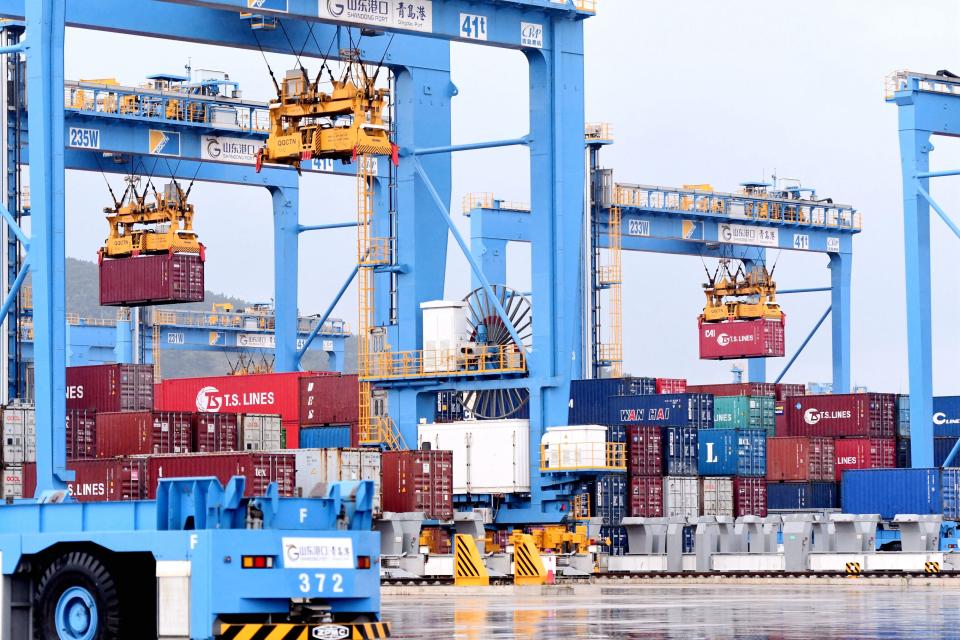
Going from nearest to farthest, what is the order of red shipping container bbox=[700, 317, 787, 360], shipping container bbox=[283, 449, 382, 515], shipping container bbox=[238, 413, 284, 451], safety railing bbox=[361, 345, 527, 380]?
shipping container bbox=[283, 449, 382, 515]
shipping container bbox=[238, 413, 284, 451]
safety railing bbox=[361, 345, 527, 380]
red shipping container bbox=[700, 317, 787, 360]

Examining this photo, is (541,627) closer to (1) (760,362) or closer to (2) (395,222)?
(2) (395,222)

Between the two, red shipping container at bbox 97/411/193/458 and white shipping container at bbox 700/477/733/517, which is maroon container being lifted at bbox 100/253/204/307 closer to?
red shipping container at bbox 97/411/193/458

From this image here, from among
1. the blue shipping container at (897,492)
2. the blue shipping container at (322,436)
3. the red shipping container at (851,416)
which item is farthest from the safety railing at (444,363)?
the red shipping container at (851,416)

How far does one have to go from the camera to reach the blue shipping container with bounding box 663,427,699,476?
48812 millimetres

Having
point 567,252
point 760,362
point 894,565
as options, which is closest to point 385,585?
point 567,252

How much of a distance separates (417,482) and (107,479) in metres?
6.92

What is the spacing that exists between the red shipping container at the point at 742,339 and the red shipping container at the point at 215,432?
3637cm

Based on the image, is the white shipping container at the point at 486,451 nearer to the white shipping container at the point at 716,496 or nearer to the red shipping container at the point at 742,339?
the white shipping container at the point at 716,496

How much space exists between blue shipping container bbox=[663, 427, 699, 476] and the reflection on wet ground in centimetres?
842

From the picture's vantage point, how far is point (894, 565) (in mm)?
44219

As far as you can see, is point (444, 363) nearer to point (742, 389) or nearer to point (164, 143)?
point (164, 143)

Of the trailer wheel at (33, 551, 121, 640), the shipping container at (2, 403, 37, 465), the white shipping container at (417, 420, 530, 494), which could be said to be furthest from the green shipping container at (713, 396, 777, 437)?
the trailer wheel at (33, 551, 121, 640)

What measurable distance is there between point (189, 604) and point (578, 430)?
2644cm

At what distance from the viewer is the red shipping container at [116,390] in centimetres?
4531
